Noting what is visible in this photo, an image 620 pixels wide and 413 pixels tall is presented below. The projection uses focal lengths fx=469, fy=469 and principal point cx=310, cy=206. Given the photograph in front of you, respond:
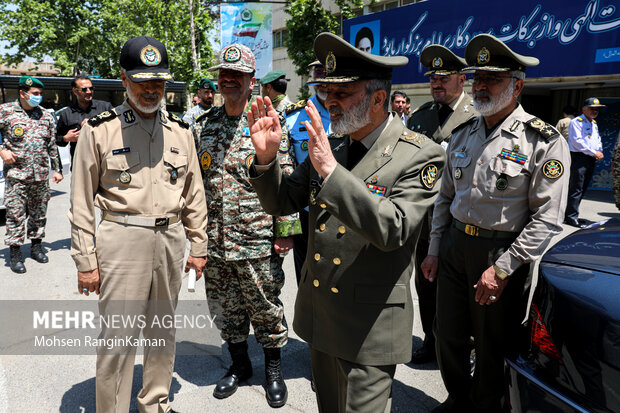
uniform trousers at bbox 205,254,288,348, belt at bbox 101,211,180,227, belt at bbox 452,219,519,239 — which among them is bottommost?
uniform trousers at bbox 205,254,288,348

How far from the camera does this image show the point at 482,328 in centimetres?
258

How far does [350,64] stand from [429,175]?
53 centimetres

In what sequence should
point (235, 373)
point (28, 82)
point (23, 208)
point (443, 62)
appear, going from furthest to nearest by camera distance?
point (23, 208)
point (28, 82)
point (443, 62)
point (235, 373)

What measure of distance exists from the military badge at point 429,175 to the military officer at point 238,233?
130cm

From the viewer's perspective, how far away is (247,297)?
3059 mm

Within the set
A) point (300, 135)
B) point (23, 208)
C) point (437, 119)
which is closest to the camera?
point (300, 135)

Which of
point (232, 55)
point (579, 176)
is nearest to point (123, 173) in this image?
point (232, 55)

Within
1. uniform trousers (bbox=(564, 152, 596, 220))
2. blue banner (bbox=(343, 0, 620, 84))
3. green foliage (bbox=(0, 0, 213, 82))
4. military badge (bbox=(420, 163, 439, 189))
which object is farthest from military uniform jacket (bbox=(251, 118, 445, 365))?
green foliage (bbox=(0, 0, 213, 82))

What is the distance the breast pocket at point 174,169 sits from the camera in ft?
8.66

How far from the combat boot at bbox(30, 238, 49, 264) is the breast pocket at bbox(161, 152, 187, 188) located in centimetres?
409

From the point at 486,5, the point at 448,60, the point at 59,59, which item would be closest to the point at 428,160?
the point at 448,60

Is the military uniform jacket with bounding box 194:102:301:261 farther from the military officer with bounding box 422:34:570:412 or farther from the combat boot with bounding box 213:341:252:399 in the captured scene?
the military officer with bounding box 422:34:570:412

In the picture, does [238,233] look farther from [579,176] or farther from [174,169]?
[579,176]

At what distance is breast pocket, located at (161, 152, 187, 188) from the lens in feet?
8.66
